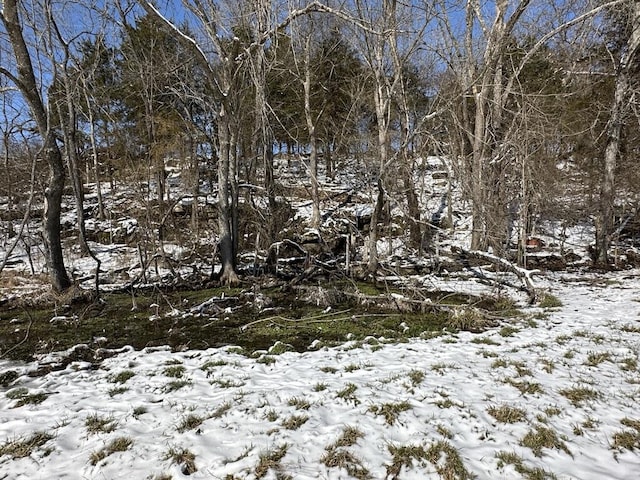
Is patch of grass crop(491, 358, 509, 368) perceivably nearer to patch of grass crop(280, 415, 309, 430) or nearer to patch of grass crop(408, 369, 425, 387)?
patch of grass crop(408, 369, 425, 387)

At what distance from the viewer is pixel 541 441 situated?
260cm

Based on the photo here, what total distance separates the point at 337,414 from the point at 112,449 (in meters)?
1.84

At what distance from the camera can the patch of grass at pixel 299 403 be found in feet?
10.5

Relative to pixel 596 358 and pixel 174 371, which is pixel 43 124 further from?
pixel 596 358

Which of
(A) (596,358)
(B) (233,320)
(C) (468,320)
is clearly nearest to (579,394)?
(A) (596,358)

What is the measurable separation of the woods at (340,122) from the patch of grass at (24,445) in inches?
97.4

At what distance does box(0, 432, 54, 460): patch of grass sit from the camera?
2.57 metres

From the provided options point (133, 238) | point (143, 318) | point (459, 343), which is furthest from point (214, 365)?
point (133, 238)

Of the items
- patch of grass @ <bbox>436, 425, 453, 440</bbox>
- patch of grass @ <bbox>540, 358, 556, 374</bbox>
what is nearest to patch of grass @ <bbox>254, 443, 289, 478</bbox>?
patch of grass @ <bbox>436, 425, 453, 440</bbox>

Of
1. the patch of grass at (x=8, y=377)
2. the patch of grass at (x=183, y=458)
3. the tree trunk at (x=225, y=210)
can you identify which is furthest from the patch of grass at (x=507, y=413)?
the tree trunk at (x=225, y=210)

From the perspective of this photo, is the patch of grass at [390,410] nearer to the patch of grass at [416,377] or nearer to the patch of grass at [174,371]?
the patch of grass at [416,377]

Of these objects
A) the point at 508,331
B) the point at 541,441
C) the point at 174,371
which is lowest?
the point at 508,331

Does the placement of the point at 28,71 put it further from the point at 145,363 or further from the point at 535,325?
the point at 535,325

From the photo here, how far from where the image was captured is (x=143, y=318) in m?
6.53
